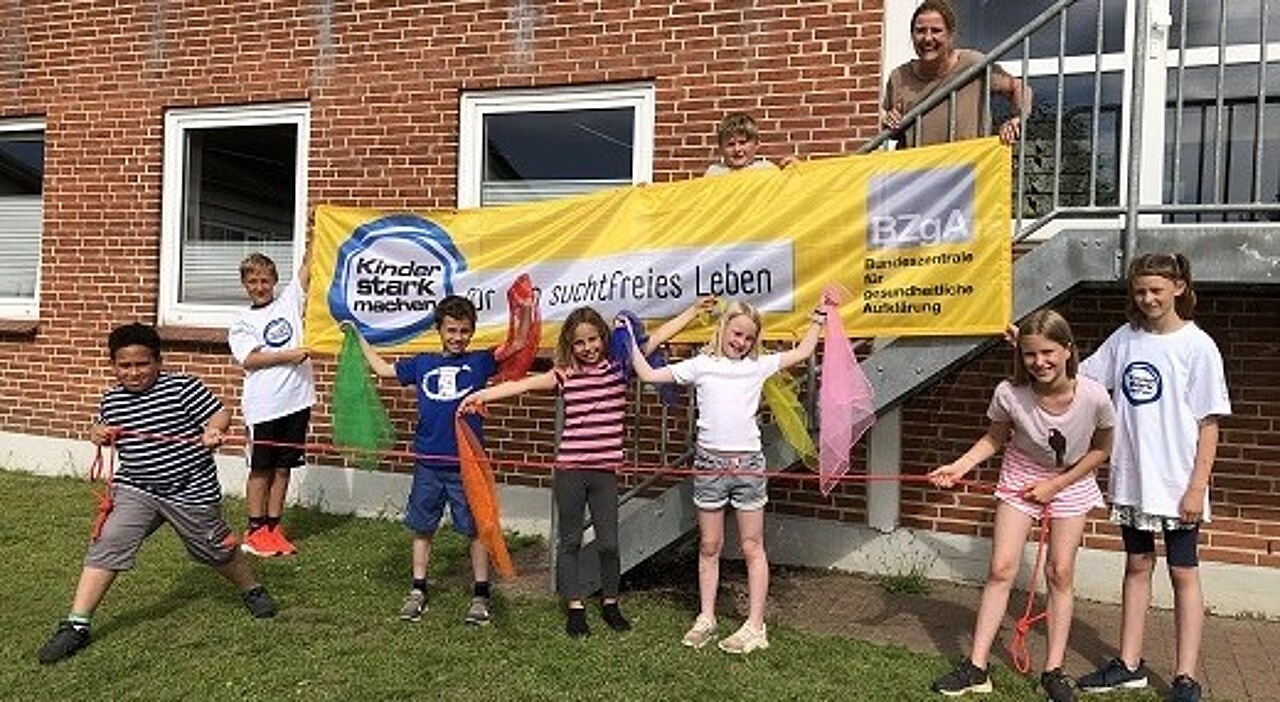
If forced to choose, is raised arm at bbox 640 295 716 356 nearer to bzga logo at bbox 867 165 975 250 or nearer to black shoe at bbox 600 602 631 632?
bzga logo at bbox 867 165 975 250

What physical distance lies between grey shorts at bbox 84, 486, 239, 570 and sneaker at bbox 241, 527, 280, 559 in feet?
4.00

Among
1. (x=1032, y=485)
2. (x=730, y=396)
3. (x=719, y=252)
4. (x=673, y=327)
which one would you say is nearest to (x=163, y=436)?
(x=673, y=327)

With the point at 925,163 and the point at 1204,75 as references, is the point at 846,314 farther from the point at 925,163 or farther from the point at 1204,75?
the point at 1204,75

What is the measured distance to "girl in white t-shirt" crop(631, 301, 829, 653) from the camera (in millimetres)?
4398

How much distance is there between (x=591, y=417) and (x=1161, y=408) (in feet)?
7.29

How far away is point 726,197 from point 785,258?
417mm

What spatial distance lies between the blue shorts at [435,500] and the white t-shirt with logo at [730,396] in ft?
3.76

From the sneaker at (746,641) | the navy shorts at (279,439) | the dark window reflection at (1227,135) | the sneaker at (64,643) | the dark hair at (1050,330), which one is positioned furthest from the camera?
the navy shorts at (279,439)

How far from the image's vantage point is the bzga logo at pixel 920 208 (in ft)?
14.4

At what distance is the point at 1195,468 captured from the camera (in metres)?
3.84

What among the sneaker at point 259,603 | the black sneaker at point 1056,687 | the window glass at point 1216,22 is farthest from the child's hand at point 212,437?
the window glass at point 1216,22

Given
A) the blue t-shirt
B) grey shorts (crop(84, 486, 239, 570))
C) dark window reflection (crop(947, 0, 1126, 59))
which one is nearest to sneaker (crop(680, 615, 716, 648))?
the blue t-shirt

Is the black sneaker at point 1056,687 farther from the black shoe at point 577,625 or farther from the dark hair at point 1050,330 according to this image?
the black shoe at point 577,625

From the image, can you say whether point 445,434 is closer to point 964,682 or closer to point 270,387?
point 270,387
